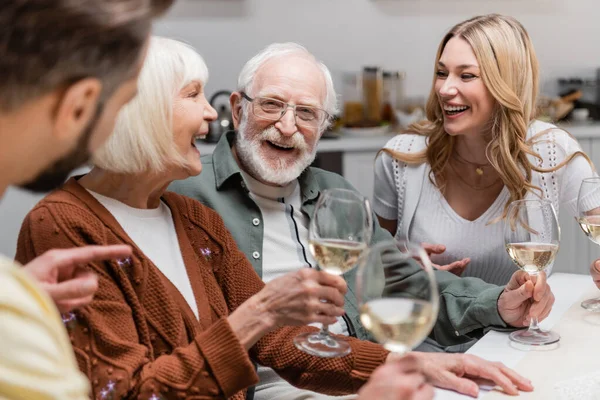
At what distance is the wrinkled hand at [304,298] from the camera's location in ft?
4.19

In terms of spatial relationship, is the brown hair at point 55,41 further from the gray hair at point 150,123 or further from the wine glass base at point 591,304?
the wine glass base at point 591,304

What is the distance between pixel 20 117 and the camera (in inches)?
32.7

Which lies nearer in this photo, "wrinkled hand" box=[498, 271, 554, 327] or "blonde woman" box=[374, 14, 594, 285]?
"wrinkled hand" box=[498, 271, 554, 327]

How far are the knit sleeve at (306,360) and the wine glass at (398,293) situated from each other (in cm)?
50

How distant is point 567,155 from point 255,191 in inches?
37.0

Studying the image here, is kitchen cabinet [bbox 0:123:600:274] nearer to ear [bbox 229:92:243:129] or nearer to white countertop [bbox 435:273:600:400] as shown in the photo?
ear [bbox 229:92:243:129]

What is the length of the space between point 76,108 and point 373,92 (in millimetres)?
3638

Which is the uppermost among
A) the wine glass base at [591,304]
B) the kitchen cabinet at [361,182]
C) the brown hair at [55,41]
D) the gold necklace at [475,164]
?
the brown hair at [55,41]

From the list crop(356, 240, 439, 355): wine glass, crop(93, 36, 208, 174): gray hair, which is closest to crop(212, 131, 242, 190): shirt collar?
crop(93, 36, 208, 174): gray hair

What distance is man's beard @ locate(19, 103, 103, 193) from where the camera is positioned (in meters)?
0.91

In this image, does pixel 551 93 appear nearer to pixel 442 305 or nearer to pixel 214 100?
pixel 214 100

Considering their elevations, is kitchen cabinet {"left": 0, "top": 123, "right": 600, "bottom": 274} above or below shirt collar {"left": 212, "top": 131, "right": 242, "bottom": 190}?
below

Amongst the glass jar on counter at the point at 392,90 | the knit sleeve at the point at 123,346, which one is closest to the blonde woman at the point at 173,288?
the knit sleeve at the point at 123,346

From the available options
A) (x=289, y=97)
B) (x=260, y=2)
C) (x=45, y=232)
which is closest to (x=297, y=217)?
(x=289, y=97)
